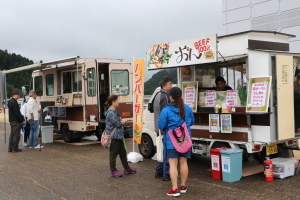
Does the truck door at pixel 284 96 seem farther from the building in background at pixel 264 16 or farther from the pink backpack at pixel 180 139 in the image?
the building in background at pixel 264 16

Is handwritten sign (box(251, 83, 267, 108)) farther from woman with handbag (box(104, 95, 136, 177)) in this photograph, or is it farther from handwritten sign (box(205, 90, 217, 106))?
woman with handbag (box(104, 95, 136, 177))

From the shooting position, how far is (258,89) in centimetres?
640

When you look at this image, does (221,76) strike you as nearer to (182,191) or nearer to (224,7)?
(182,191)

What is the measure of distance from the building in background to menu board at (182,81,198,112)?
14.1 meters

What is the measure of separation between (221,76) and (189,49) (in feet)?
6.00

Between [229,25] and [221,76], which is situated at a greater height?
[229,25]

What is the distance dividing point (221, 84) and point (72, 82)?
6276 mm

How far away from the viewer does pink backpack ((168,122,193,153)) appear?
548 centimetres

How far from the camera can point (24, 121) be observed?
10477mm

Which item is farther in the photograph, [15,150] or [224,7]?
[224,7]

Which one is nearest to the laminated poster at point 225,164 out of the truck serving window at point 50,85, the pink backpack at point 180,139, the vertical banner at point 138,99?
the pink backpack at point 180,139

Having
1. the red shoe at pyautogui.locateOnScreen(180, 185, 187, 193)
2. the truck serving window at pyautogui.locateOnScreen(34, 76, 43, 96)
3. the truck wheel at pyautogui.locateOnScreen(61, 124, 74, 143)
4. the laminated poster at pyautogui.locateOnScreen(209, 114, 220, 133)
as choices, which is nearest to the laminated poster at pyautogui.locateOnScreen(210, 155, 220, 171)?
the laminated poster at pyautogui.locateOnScreen(209, 114, 220, 133)

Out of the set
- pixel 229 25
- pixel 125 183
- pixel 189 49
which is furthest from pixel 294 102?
pixel 229 25

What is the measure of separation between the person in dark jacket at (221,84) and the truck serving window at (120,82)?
468 centimetres
